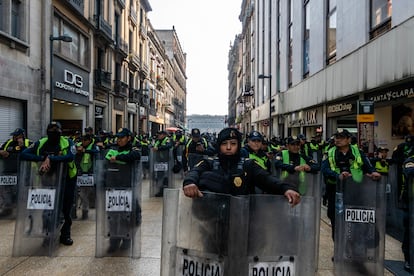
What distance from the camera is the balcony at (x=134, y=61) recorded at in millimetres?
32062

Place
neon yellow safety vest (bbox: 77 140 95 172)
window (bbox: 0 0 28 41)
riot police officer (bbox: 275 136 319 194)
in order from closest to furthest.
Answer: riot police officer (bbox: 275 136 319 194) → neon yellow safety vest (bbox: 77 140 95 172) → window (bbox: 0 0 28 41)

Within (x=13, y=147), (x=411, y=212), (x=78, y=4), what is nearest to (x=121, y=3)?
(x=78, y=4)

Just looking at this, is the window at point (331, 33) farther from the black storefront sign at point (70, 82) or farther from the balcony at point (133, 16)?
the balcony at point (133, 16)

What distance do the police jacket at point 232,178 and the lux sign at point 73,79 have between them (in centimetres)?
1659

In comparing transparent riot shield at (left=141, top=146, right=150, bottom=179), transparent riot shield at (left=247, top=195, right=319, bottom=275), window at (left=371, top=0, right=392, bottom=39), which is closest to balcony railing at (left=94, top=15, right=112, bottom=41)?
transparent riot shield at (left=141, top=146, right=150, bottom=179)

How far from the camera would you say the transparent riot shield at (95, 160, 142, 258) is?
16.2ft

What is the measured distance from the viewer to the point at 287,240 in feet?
7.82

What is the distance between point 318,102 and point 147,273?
613 inches

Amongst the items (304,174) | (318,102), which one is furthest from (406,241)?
(318,102)

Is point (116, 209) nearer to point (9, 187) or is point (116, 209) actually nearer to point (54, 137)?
point (54, 137)

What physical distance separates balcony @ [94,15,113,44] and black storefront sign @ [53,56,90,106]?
3.18 m

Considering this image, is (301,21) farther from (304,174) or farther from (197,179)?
(197,179)

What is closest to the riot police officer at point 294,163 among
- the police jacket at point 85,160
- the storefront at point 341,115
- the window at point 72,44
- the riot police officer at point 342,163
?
the riot police officer at point 342,163

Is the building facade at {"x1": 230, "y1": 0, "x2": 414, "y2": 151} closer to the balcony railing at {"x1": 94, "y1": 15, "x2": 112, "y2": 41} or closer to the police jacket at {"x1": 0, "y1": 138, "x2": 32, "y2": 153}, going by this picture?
the police jacket at {"x1": 0, "y1": 138, "x2": 32, "y2": 153}
